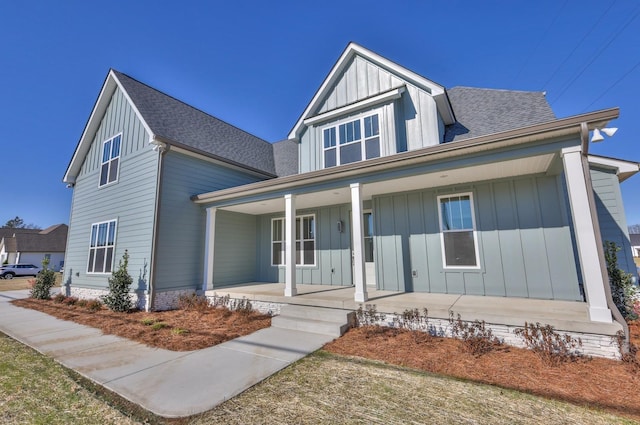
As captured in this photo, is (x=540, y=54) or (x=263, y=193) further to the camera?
(x=540, y=54)

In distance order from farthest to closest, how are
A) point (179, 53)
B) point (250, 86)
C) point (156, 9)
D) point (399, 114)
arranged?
point (250, 86)
point (179, 53)
point (156, 9)
point (399, 114)

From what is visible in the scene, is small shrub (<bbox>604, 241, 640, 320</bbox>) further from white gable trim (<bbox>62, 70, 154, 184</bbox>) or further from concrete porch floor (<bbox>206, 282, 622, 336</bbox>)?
white gable trim (<bbox>62, 70, 154, 184</bbox>)

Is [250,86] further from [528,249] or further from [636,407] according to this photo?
[636,407]

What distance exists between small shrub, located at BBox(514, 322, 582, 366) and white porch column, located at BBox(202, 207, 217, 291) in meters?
7.77

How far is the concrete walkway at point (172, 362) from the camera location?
3016mm

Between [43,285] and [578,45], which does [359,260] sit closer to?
[578,45]

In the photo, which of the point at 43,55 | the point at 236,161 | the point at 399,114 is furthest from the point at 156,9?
the point at 399,114

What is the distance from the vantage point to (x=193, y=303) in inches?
304

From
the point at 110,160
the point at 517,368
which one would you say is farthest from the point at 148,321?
the point at 517,368

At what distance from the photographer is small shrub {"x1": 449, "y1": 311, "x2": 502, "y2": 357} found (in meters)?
4.08

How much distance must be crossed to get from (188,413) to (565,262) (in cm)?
693

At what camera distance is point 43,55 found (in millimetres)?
11680

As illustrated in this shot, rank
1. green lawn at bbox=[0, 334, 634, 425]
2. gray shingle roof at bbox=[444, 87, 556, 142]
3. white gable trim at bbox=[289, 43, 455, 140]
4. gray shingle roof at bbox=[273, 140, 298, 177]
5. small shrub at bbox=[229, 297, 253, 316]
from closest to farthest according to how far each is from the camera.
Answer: green lawn at bbox=[0, 334, 634, 425], small shrub at bbox=[229, 297, 253, 316], gray shingle roof at bbox=[444, 87, 556, 142], white gable trim at bbox=[289, 43, 455, 140], gray shingle roof at bbox=[273, 140, 298, 177]

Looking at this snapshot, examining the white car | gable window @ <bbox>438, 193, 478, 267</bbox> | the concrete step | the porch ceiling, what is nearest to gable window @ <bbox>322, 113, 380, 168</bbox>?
the porch ceiling
